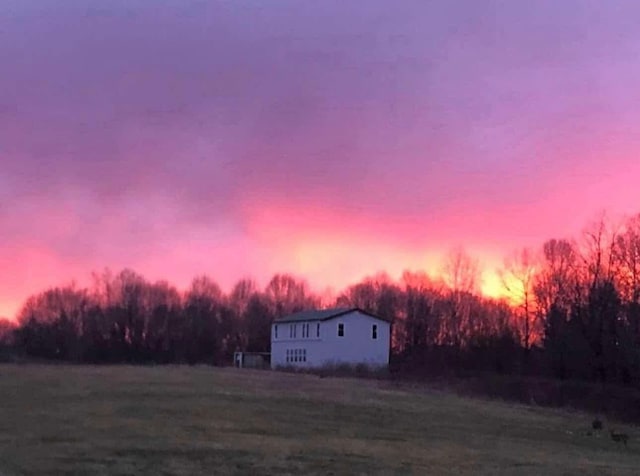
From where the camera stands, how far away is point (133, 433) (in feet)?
91.5

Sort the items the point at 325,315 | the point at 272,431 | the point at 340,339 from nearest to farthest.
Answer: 1. the point at 272,431
2. the point at 340,339
3. the point at 325,315

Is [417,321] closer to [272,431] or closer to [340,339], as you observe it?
[340,339]

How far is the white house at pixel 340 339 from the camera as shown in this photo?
292ft

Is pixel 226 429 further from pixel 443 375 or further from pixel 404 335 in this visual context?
pixel 404 335

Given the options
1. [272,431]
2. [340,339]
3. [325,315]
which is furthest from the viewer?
[325,315]

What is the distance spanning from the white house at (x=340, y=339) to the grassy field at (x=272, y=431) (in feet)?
110

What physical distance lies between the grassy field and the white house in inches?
1316

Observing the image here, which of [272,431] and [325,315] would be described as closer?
[272,431]

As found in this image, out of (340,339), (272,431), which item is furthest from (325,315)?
(272,431)

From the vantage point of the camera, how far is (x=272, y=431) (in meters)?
31.4

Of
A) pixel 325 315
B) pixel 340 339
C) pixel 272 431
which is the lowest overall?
pixel 272 431

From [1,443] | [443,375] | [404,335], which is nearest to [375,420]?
[1,443]

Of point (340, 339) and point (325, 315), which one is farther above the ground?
point (325, 315)

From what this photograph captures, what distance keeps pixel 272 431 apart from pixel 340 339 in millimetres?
57638
